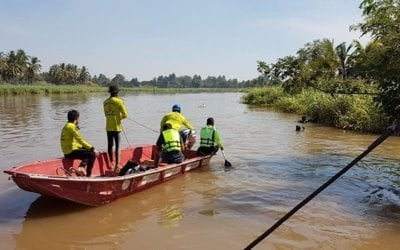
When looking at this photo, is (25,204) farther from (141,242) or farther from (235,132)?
(235,132)

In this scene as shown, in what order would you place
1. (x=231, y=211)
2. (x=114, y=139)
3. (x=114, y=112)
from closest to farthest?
(x=231, y=211)
(x=114, y=112)
(x=114, y=139)

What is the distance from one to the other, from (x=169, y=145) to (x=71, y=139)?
2.49 metres

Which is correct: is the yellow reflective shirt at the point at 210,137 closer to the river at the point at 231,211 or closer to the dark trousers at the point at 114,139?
the river at the point at 231,211

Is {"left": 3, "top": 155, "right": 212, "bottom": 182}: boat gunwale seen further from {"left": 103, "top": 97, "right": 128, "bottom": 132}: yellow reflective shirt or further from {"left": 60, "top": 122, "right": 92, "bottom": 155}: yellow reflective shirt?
{"left": 103, "top": 97, "right": 128, "bottom": 132}: yellow reflective shirt

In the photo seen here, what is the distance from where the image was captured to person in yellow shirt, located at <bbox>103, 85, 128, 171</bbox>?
955 cm

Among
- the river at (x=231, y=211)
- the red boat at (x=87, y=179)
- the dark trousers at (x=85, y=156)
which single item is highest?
the dark trousers at (x=85, y=156)

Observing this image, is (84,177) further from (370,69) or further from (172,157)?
(370,69)

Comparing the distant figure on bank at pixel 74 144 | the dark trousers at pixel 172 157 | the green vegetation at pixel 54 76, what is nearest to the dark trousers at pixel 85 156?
the distant figure on bank at pixel 74 144

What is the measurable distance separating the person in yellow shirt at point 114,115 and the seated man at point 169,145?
96 cm

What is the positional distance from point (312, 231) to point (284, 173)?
4.34 meters

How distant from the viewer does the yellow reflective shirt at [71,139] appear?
316 inches

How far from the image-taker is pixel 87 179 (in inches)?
288

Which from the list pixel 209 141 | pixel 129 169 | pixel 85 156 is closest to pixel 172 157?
pixel 129 169

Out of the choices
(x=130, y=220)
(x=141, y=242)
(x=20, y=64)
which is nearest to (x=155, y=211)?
(x=130, y=220)
